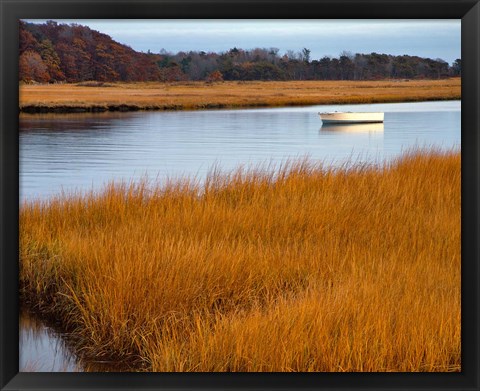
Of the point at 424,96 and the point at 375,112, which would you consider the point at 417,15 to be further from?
the point at 375,112

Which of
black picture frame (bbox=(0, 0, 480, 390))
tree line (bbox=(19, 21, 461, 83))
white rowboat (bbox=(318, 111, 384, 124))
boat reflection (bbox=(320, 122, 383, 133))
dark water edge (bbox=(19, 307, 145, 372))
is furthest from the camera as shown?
boat reflection (bbox=(320, 122, 383, 133))

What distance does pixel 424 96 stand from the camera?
225 inches

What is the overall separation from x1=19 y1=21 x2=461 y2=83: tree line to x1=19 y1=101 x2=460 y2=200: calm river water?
29cm

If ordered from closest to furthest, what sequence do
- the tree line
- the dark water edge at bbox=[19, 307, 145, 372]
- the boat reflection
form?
1. the dark water edge at bbox=[19, 307, 145, 372]
2. the tree line
3. the boat reflection

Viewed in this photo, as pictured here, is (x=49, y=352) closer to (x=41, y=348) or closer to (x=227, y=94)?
(x=41, y=348)

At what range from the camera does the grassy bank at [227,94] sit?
5.69 meters

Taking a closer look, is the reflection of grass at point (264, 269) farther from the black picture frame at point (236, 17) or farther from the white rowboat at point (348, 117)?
the white rowboat at point (348, 117)

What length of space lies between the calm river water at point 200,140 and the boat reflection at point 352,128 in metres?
0.01

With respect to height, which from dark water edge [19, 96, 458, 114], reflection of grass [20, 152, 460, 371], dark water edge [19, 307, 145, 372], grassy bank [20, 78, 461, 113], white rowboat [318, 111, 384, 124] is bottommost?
dark water edge [19, 307, 145, 372]

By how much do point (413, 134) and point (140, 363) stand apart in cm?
290

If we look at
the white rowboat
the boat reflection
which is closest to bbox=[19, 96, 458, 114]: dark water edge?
the white rowboat

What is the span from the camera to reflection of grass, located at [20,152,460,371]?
4121mm

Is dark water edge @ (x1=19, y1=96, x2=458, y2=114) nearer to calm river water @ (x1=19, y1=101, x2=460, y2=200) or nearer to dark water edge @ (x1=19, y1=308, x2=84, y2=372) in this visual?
calm river water @ (x1=19, y1=101, x2=460, y2=200)
